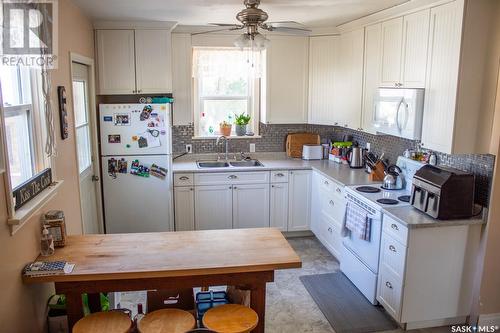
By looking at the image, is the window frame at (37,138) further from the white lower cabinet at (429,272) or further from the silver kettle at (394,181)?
the silver kettle at (394,181)

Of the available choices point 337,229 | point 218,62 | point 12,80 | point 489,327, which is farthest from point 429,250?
point 218,62

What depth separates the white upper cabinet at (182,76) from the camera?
4523 millimetres

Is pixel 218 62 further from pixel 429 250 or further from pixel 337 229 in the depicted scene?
pixel 429 250

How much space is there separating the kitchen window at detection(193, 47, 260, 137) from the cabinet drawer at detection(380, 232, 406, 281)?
2.47 meters

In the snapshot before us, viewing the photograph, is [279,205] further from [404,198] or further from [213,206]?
[404,198]

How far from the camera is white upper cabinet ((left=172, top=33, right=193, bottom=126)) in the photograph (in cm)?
452

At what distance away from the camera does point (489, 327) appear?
3.07 m

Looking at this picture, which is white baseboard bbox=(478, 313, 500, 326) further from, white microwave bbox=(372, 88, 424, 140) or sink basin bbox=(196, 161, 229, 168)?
sink basin bbox=(196, 161, 229, 168)

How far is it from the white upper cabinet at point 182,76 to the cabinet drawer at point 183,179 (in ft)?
2.03

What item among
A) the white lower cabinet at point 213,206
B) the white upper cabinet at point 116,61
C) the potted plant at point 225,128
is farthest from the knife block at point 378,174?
the white upper cabinet at point 116,61

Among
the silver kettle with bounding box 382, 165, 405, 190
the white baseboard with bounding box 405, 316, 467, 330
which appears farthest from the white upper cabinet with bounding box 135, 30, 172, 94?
the white baseboard with bounding box 405, 316, 467, 330

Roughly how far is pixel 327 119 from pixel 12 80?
3.31 m

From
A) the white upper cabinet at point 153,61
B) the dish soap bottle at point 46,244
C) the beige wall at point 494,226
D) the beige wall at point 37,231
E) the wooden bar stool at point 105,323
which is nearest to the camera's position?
the beige wall at point 37,231

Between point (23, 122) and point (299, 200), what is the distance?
120 inches
